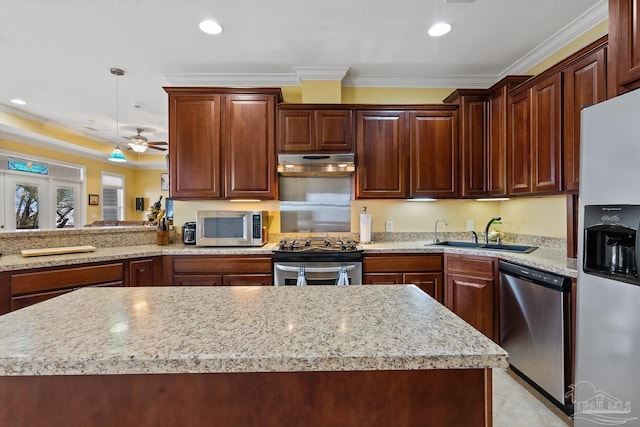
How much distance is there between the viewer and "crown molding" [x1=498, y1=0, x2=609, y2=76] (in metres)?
2.26

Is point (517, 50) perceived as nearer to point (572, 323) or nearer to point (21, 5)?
point (572, 323)

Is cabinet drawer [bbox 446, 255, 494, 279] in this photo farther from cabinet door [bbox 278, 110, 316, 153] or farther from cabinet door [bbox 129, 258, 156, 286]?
cabinet door [bbox 129, 258, 156, 286]

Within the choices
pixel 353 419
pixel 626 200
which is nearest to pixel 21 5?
pixel 353 419

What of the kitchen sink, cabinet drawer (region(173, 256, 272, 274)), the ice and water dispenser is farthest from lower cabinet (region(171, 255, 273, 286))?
the ice and water dispenser

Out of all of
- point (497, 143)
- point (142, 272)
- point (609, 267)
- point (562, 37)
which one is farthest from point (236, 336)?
point (562, 37)

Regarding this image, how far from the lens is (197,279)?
9.04 ft

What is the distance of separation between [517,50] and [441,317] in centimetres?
307

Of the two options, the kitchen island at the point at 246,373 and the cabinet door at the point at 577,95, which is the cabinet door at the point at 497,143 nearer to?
the cabinet door at the point at 577,95

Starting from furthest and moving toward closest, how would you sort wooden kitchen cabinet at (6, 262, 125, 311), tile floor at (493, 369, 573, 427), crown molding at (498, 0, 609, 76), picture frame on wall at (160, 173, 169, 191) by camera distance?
picture frame on wall at (160, 173, 169, 191), crown molding at (498, 0, 609, 76), wooden kitchen cabinet at (6, 262, 125, 311), tile floor at (493, 369, 573, 427)

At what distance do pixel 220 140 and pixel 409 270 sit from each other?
220 centimetres

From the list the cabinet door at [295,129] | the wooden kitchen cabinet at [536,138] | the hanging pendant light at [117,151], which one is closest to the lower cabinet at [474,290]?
the wooden kitchen cabinet at [536,138]

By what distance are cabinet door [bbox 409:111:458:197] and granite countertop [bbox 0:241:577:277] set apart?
2.08 ft

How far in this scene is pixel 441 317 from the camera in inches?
36.3

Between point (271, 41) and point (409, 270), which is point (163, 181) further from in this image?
point (409, 270)
